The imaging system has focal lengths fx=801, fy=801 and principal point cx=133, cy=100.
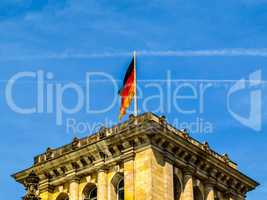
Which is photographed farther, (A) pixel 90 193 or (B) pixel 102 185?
(A) pixel 90 193

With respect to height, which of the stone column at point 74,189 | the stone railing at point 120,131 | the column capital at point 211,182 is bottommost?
the stone column at point 74,189

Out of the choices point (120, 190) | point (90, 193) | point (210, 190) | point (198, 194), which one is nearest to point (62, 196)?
point (90, 193)

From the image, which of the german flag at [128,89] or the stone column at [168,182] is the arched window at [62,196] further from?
the stone column at [168,182]

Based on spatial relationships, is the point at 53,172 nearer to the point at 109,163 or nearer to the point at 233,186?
the point at 109,163

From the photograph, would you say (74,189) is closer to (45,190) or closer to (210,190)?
(45,190)

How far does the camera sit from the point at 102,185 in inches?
2311

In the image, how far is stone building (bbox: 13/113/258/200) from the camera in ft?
185

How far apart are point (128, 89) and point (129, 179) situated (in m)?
9.66

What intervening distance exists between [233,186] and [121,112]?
428 inches

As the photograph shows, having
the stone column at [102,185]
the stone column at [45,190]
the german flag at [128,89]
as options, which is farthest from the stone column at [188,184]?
the stone column at [45,190]

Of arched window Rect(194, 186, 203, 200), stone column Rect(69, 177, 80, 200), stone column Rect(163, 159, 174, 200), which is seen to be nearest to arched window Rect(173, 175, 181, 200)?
stone column Rect(163, 159, 174, 200)

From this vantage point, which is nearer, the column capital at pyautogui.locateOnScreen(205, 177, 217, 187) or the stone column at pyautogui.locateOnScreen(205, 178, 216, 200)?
the stone column at pyautogui.locateOnScreen(205, 178, 216, 200)

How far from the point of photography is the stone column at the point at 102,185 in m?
58.4

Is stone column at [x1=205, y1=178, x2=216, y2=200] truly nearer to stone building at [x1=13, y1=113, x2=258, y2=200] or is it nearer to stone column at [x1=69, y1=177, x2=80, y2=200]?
stone building at [x1=13, y1=113, x2=258, y2=200]
